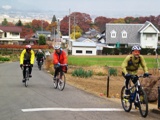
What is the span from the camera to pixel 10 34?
99.1m

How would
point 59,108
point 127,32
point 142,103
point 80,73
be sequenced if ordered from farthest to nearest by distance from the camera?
1. point 127,32
2. point 80,73
3. point 59,108
4. point 142,103

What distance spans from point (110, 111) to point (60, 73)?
5795 mm

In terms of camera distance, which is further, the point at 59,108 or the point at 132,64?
the point at 59,108

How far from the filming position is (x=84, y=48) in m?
79.1

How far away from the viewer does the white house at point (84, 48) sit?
255 ft

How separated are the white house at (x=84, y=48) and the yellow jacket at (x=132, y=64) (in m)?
66.4

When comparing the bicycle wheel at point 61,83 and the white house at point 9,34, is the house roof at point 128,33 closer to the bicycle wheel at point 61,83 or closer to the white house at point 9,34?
the white house at point 9,34

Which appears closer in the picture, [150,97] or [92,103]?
[92,103]

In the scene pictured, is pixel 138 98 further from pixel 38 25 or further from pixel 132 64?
pixel 38 25

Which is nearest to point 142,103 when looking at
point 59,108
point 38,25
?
point 59,108

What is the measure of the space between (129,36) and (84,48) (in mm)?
12088

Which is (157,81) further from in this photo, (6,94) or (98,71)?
(98,71)

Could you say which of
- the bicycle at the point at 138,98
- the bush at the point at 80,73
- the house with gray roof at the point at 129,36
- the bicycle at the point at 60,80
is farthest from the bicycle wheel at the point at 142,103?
the house with gray roof at the point at 129,36

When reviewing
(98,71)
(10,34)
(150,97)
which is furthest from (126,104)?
(10,34)
